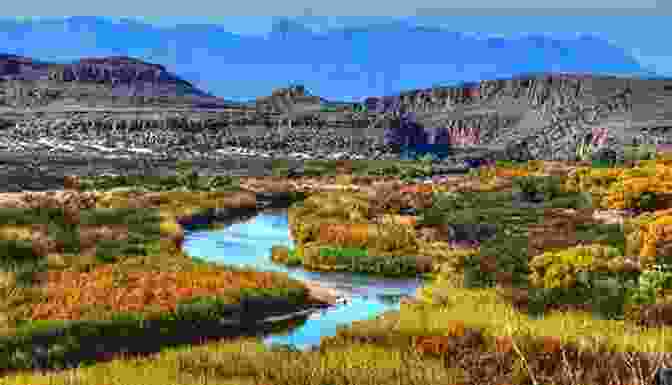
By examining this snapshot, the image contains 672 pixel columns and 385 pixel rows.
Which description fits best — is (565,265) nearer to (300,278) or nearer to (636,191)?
(300,278)

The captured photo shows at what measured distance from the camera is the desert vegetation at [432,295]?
12781mm

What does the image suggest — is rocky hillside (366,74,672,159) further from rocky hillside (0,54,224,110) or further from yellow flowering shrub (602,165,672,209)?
yellow flowering shrub (602,165,672,209)

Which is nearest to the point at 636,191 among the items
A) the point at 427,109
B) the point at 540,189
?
the point at 540,189

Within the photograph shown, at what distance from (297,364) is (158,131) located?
11920 cm

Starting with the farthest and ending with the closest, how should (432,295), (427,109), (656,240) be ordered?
(427,109), (656,240), (432,295)

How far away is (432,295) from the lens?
851 inches

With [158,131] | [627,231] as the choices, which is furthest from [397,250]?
[158,131]

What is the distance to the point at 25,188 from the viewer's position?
6694 centimetres

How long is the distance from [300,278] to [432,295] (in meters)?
7.30

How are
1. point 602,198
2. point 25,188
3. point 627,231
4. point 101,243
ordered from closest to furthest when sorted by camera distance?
1. point 101,243
2. point 627,231
3. point 602,198
4. point 25,188

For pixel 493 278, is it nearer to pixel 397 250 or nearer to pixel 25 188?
pixel 397 250

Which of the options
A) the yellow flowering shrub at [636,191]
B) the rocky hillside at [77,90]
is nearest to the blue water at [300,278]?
the yellow flowering shrub at [636,191]

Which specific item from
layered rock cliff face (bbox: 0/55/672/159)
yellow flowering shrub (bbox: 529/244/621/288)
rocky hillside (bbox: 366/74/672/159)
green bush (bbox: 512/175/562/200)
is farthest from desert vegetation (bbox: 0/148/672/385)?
rocky hillside (bbox: 366/74/672/159)

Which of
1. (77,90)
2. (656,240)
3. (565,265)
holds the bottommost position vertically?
(565,265)
